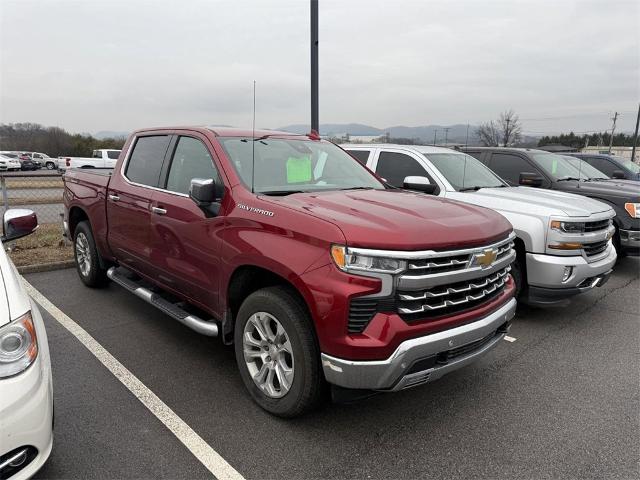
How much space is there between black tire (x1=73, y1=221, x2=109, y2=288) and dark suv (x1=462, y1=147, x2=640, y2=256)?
617 cm

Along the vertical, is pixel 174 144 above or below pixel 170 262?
above

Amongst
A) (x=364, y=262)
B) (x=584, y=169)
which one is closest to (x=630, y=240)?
(x=584, y=169)

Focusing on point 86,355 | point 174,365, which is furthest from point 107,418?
point 86,355

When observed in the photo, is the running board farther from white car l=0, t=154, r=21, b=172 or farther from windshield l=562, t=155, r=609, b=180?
white car l=0, t=154, r=21, b=172

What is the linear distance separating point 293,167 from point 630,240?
590 cm

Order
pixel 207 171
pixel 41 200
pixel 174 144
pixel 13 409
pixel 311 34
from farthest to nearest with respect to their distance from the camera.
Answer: pixel 41 200 → pixel 311 34 → pixel 174 144 → pixel 207 171 → pixel 13 409

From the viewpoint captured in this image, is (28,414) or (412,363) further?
(412,363)

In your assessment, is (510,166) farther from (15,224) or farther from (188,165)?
(15,224)

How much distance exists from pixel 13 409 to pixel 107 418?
1173mm

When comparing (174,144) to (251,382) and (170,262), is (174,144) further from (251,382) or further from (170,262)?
(251,382)

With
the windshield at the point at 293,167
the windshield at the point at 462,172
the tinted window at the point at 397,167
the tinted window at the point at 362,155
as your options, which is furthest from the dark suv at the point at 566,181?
the windshield at the point at 293,167

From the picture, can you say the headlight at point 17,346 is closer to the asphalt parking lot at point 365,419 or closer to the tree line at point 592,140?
the asphalt parking lot at point 365,419

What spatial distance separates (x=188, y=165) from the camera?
3814 mm

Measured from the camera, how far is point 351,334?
2.44m
